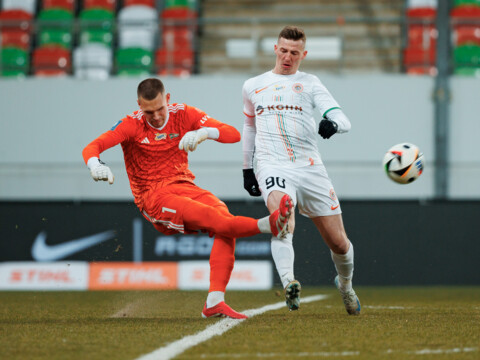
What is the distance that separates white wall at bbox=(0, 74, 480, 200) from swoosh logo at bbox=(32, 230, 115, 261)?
170 centimetres

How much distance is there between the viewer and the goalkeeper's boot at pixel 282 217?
4969mm

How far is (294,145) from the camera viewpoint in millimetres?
5730

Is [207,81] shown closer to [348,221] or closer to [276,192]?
[348,221]

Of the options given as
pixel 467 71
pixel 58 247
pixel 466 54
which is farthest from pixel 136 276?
pixel 466 54

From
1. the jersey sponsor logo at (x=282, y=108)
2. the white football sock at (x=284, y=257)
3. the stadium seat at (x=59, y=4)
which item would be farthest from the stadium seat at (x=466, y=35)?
the white football sock at (x=284, y=257)

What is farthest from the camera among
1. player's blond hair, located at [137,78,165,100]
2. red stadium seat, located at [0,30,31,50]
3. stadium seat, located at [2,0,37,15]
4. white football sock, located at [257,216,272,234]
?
stadium seat, located at [2,0,37,15]

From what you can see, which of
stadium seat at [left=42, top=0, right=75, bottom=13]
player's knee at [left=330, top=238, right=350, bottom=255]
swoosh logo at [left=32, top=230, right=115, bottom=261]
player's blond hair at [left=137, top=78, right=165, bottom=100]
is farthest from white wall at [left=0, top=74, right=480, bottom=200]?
player's blond hair at [left=137, top=78, right=165, bottom=100]

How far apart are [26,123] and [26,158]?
1.99ft

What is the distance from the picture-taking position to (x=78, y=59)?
554 inches

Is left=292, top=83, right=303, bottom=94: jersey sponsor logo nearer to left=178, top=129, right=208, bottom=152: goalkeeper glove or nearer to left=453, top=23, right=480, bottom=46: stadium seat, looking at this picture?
left=178, top=129, right=208, bottom=152: goalkeeper glove

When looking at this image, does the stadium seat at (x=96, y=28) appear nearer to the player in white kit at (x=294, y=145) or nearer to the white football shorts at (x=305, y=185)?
the player in white kit at (x=294, y=145)

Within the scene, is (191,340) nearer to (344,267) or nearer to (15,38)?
(344,267)

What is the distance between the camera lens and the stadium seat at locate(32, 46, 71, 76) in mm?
14219

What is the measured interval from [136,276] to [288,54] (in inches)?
215
